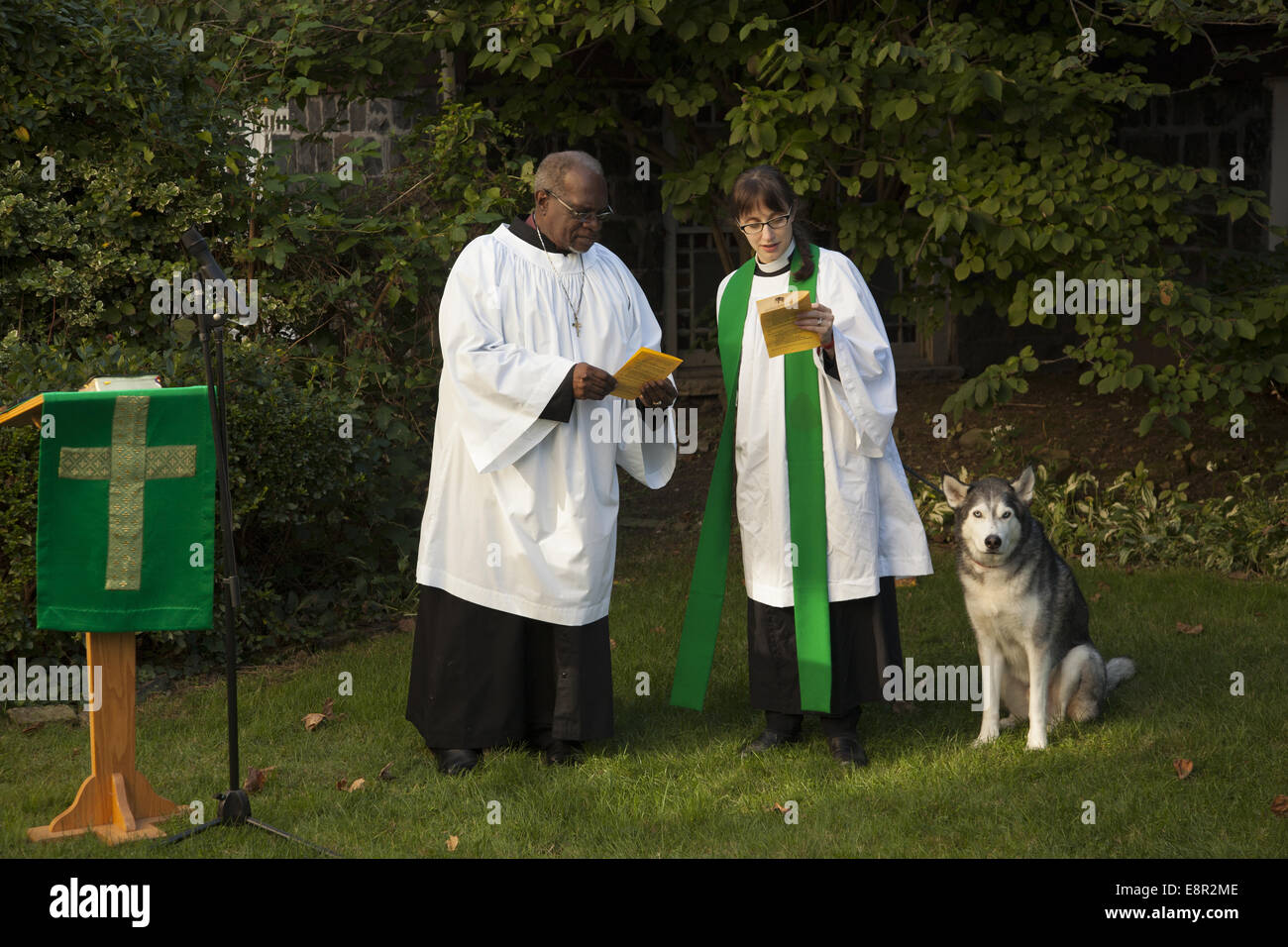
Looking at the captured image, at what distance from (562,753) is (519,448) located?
3.92 feet

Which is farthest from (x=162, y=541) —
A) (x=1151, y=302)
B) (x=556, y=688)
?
(x=1151, y=302)

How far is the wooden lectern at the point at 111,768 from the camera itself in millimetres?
4594

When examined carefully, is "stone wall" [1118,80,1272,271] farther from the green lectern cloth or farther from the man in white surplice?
the green lectern cloth

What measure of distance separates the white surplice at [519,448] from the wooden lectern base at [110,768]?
1.15 metres

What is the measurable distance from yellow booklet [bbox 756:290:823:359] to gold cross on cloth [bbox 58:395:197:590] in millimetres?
1990

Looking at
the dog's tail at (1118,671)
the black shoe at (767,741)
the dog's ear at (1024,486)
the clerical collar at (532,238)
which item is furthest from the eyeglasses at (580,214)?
the dog's tail at (1118,671)

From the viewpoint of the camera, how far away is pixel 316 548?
761 cm

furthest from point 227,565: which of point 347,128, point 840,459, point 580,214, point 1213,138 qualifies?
point 1213,138

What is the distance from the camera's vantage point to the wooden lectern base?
4594mm

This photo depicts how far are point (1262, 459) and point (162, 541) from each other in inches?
297

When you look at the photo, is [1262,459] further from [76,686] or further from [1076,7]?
[76,686]

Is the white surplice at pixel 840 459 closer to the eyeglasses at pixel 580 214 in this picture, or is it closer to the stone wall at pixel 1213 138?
the eyeglasses at pixel 580 214

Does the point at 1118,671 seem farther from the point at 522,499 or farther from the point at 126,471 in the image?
the point at 126,471

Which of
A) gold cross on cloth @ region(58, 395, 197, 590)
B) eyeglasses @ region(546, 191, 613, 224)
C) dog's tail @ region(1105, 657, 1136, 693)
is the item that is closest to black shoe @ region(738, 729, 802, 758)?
dog's tail @ region(1105, 657, 1136, 693)
